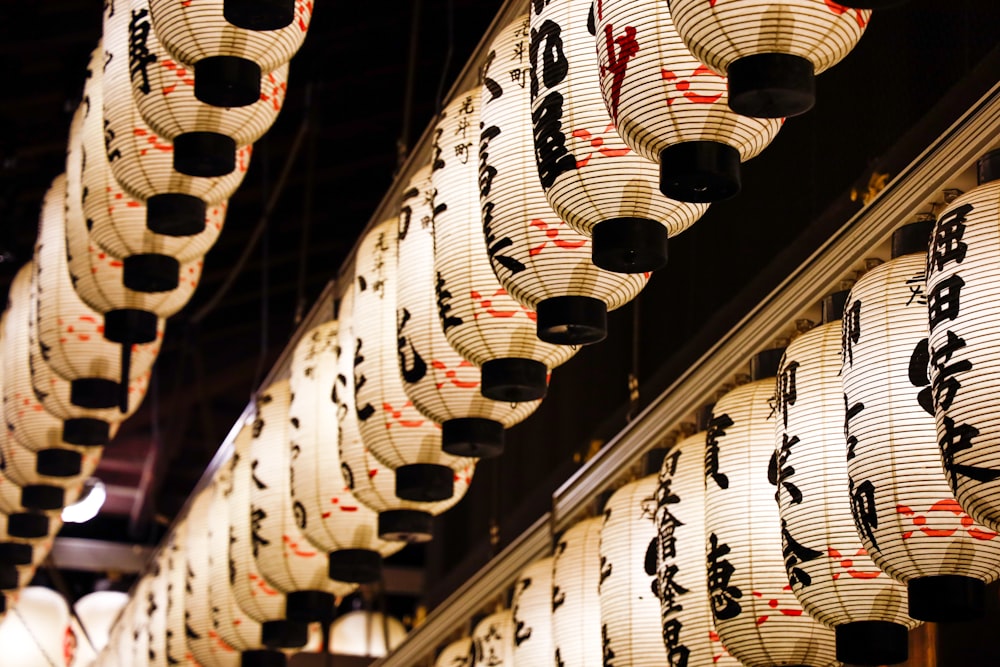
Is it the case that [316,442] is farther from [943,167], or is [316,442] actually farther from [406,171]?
[943,167]

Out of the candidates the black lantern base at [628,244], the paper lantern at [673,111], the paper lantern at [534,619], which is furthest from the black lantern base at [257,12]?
the paper lantern at [534,619]

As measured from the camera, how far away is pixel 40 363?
723 cm

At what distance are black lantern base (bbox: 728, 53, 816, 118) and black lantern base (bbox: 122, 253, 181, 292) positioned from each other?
3497 mm

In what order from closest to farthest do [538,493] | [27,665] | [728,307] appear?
[728,307] < [538,493] < [27,665]

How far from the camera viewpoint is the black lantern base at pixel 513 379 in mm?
3844

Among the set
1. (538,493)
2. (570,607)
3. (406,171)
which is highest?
(406,171)

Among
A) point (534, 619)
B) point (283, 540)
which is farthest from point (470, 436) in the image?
point (283, 540)

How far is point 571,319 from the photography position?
339 centimetres

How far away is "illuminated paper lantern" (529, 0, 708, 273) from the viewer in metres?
3.00

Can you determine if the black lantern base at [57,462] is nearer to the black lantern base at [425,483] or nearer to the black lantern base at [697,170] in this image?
the black lantern base at [425,483]

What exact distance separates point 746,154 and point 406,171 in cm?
270

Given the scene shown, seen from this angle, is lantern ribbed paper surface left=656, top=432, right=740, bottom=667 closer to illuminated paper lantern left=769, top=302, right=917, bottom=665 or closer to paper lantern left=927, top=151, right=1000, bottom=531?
illuminated paper lantern left=769, top=302, right=917, bottom=665

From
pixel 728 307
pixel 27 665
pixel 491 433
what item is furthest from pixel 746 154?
pixel 27 665

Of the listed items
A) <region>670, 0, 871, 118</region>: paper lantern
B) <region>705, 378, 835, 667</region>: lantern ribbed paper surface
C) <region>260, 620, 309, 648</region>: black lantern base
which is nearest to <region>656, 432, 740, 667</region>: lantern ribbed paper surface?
<region>705, 378, 835, 667</region>: lantern ribbed paper surface
